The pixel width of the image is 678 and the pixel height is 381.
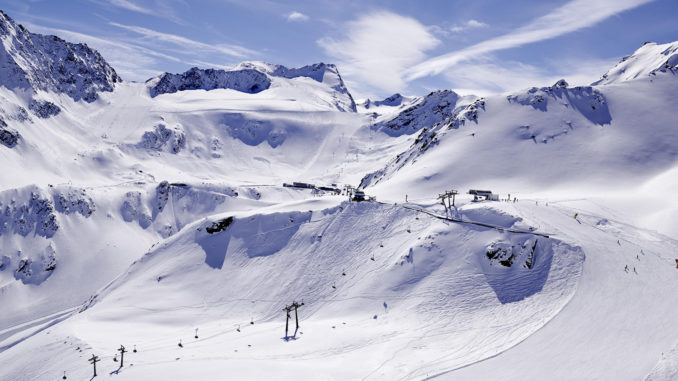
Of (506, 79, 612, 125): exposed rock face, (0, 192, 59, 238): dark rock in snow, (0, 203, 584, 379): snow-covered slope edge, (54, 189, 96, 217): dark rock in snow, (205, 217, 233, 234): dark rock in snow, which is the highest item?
(506, 79, 612, 125): exposed rock face

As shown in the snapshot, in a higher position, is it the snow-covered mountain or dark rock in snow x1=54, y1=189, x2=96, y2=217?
A: dark rock in snow x1=54, y1=189, x2=96, y2=217

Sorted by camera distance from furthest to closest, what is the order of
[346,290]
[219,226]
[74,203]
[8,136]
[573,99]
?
[8,136] < [74,203] < [573,99] < [219,226] < [346,290]

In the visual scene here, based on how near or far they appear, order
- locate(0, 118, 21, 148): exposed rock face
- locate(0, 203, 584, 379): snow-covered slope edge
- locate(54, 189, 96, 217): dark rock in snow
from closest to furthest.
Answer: locate(0, 203, 584, 379): snow-covered slope edge, locate(54, 189, 96, 217): dark rock in snow, locate(0, 118, 21, 148): exposed rock face

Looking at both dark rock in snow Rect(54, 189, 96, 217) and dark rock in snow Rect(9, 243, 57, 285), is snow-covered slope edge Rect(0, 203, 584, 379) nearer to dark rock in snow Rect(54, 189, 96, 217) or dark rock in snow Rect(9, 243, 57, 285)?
dark rock in snow Rect(9, 243, 57, 285)

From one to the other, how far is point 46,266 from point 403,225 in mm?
127245

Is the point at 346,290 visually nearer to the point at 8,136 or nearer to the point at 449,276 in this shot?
the point at 449,276

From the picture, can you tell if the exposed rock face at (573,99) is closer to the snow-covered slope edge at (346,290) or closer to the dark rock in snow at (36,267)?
the snow-covered slope edge at (346,290)

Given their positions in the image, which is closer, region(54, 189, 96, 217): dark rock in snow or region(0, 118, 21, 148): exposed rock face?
region(54, 189, 96, 217): dark rock in snow

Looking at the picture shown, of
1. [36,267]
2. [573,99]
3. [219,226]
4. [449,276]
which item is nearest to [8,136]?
[36,267]

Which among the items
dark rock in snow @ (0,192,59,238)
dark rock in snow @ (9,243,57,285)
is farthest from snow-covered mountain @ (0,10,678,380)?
dark rock in snow @ (0,192,59,238)

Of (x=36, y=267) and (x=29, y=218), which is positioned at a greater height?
(x=29, y=218)

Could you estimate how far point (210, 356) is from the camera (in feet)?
119

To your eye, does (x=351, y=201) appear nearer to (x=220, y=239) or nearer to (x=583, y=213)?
(x=220, y=239)

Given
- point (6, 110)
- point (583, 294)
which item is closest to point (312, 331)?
point (583, 294)
